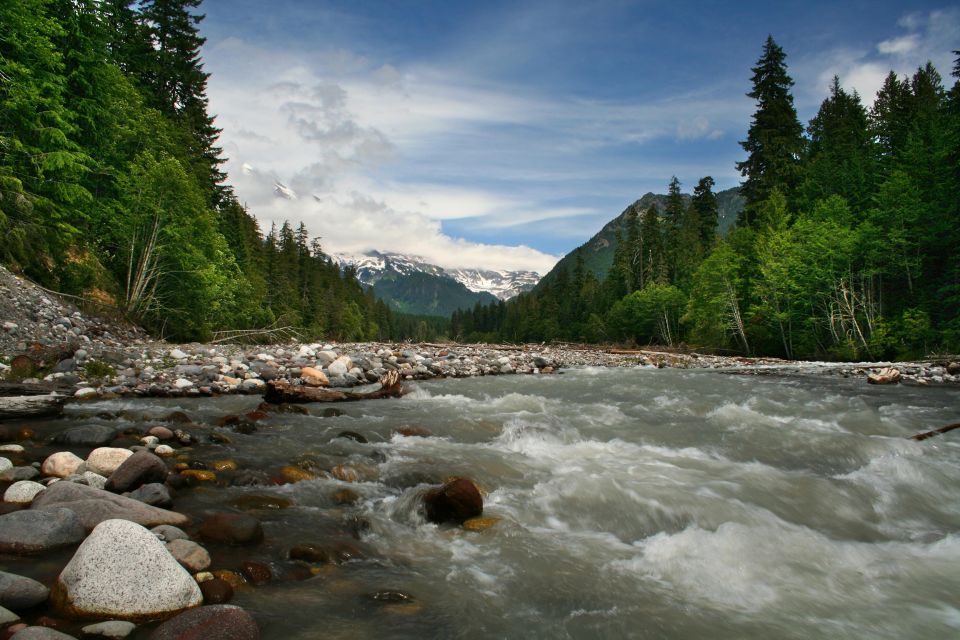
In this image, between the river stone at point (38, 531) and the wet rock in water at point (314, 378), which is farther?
the wet rock in water at point (314, 378)

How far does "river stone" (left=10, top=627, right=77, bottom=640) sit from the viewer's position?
195cm

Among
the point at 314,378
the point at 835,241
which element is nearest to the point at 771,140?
the point at 835,241

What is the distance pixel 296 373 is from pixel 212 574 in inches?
398

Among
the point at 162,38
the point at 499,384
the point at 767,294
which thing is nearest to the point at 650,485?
the point at 499,384

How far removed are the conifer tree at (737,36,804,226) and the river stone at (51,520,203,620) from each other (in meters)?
44.3

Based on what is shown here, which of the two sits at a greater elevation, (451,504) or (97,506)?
(97,506)

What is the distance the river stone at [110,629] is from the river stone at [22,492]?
2107mm

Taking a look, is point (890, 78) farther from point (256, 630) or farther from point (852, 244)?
point (256, 630)

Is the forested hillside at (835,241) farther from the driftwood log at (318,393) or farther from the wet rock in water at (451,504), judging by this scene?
the wet rock in water at (451,504)

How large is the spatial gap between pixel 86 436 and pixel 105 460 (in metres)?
1.47

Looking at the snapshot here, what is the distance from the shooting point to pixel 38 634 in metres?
1.98

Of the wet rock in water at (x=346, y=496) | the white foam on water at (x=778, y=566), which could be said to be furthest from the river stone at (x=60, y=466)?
the white foam on water at (x=778, y=566)

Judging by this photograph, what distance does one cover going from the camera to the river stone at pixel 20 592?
231 cm

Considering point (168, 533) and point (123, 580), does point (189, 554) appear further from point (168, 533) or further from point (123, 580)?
point (123, 580)
